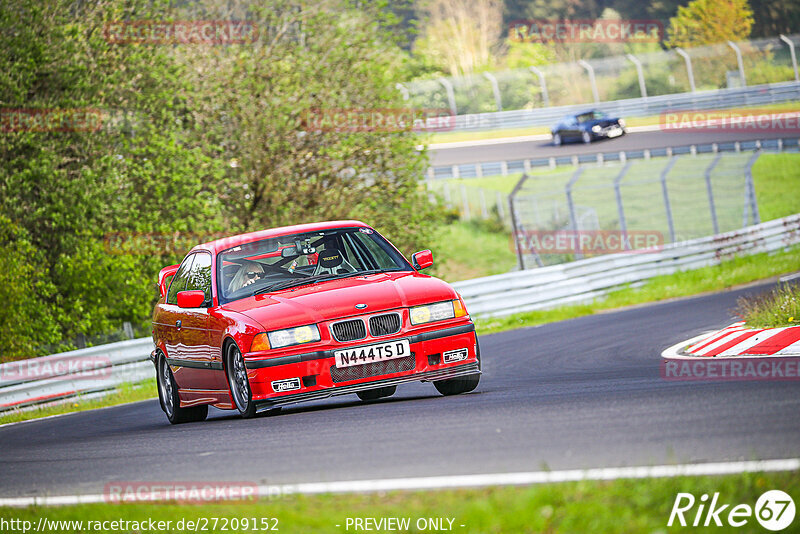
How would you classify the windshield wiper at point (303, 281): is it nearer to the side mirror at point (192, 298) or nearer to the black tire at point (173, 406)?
the side mirror at point (192, 298)

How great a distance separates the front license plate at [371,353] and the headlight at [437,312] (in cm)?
24

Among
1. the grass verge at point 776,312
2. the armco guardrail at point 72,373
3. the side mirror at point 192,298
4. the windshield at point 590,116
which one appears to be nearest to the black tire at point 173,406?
the side mirror at point 192,298

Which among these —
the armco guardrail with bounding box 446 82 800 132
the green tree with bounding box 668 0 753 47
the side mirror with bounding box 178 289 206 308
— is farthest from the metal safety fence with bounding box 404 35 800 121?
the side mirror with bounding box 178 289 206 308

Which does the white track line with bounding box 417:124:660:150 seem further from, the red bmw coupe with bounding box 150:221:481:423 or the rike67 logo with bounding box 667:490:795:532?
the rike67 logo with bounding box 667:490:795:532

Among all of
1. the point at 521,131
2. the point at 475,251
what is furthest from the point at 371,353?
the point at 521,131

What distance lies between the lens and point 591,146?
42656 mm

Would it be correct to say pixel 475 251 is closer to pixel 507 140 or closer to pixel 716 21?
pixel 507 140

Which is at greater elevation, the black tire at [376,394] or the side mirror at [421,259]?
the side mirror at [421,259]

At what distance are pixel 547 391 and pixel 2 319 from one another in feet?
40.5

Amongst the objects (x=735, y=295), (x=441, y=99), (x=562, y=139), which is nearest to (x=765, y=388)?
(x=735, y=295)

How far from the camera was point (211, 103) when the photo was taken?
24.3 meters

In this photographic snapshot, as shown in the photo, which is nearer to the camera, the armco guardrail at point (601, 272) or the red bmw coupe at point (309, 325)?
the red bmw coupe at point (309, 325)

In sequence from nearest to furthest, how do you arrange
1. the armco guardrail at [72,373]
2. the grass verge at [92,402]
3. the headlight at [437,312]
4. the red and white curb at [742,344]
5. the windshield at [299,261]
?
the headlight at [437,312], the windshield at [299,261], the red and white curb at [742,344], the grass verge at [92,402], the armco guardrail at [72,373]

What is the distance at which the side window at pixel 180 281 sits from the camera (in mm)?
10133
